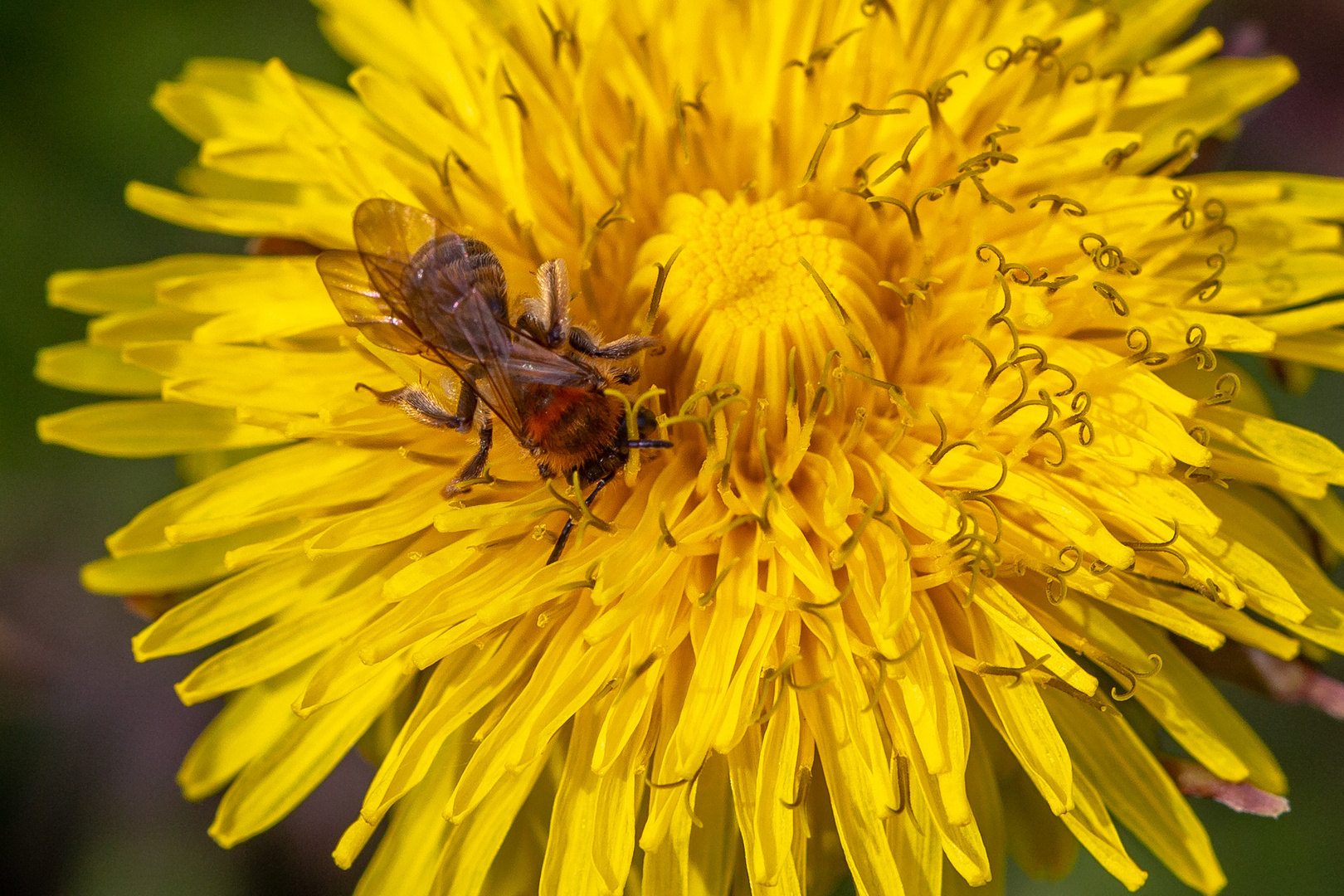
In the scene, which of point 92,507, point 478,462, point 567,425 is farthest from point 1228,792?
point 92,507

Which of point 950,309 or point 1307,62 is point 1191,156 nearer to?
point 950,309

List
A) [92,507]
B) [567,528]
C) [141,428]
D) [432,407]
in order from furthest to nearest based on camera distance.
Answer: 1. [92,507]
2. [141,428]
3. [432,407]
4. [567,528]

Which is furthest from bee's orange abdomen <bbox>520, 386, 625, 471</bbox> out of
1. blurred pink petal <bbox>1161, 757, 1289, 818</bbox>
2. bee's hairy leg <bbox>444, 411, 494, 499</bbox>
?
blurred pink petal <bbox>1161, 757, 1289, 818</bbox>

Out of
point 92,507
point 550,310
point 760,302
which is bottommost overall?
point 760,302

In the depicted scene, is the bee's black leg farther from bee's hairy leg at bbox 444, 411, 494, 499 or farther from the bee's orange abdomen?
bee's hairy leg at bbox 444, 411, 494, 499

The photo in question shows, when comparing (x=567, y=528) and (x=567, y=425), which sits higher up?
(x=567, y=425)

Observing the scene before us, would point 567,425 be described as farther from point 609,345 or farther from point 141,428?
point 141,428

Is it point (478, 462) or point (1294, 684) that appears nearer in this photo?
point (478, 462)
